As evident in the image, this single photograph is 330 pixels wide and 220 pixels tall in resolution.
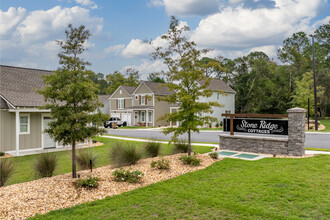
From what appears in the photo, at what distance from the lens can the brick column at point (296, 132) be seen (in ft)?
37.4

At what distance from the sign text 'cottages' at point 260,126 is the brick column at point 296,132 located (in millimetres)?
294

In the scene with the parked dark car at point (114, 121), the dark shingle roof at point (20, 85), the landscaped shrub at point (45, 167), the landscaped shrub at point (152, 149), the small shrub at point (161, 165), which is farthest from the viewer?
the parked dark car at point (114, 121)

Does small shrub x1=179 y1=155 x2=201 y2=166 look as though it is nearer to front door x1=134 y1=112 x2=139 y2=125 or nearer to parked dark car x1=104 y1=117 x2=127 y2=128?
parked dark car x1=104 y1=117 x2=127 y2=128

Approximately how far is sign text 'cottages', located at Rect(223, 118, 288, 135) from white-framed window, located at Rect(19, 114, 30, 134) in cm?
1161

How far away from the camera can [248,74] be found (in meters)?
43.0

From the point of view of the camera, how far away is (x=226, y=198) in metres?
6.30

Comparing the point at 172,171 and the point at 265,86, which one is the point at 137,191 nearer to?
the point at 172,171

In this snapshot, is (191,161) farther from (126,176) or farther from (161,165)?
(126,176)

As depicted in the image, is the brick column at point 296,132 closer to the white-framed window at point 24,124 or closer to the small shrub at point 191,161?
the small shrub at point 191,161

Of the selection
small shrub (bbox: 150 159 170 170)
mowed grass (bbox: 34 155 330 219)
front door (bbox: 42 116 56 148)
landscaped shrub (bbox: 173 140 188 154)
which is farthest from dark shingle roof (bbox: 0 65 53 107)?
mowed grass (bbox: 34 155 330 219)

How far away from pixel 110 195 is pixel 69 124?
96.7 inches

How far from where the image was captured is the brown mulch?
231 inches

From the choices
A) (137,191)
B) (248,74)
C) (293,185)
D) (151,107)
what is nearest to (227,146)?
(293,185)

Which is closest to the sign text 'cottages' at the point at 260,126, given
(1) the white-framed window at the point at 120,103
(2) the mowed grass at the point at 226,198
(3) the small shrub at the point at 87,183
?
(2) the mowed grass at the point at 226,198
